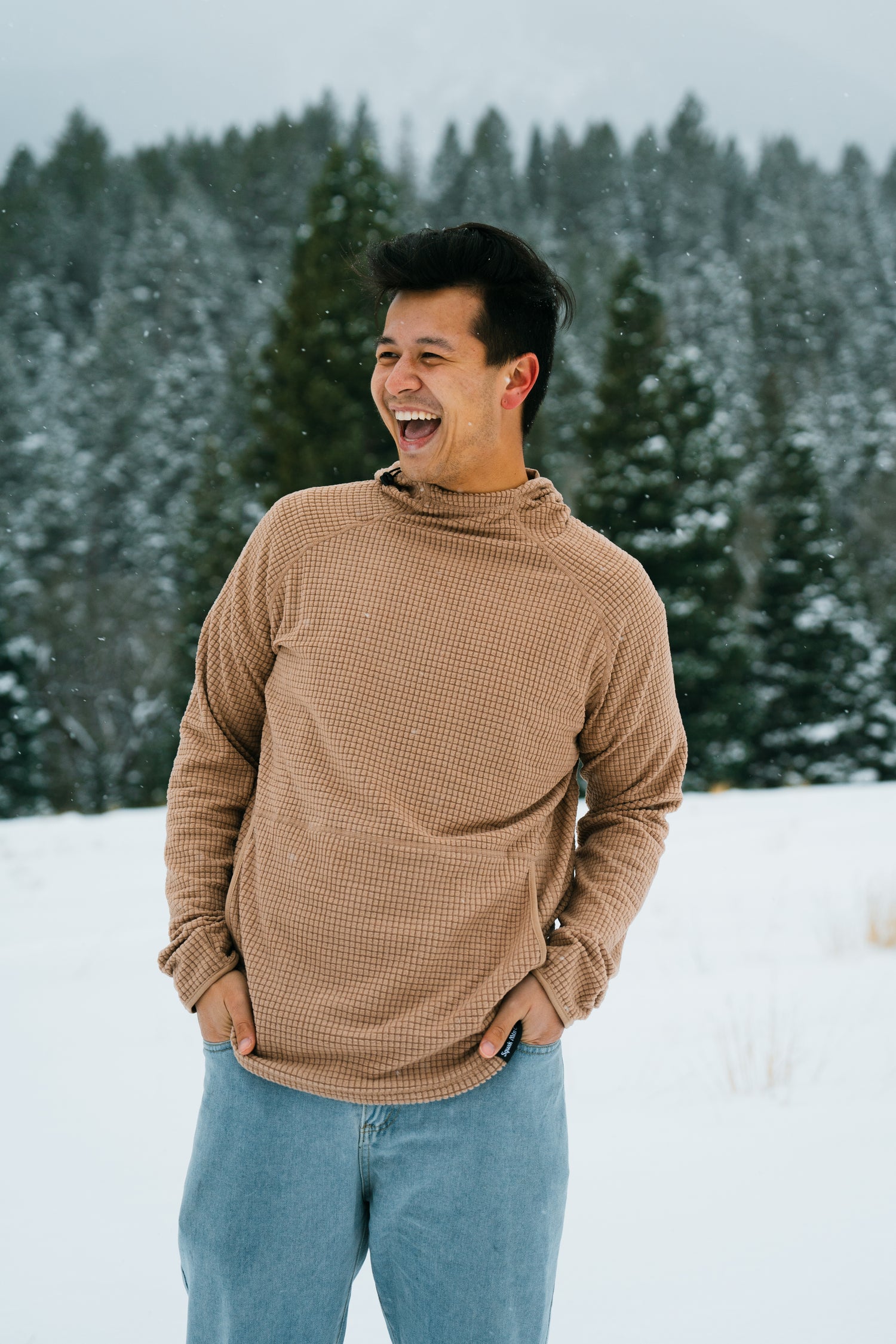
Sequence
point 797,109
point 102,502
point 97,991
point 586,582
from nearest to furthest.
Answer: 1. point 586,582
2. point 97,991
3. point 102,502
4. point 797,109

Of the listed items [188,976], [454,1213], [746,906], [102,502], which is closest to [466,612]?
[188,976]

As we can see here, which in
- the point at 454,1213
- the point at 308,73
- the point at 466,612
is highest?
the point at 308,73

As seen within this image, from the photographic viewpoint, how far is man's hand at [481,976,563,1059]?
1.33m

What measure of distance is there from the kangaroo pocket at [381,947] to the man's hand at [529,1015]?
0.07 ft

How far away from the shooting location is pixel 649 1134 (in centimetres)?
292

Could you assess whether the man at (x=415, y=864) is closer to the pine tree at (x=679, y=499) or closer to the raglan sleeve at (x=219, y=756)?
the raglan sleeve at (x=219, y=756)

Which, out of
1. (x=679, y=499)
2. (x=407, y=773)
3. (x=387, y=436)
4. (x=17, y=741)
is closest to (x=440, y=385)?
(x=407, y=773)

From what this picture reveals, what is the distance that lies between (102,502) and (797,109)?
136 feet

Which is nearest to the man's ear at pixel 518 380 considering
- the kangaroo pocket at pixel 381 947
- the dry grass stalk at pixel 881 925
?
the kangaroo pocket at pixel 381 947

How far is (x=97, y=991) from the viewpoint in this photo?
3928 millimetres

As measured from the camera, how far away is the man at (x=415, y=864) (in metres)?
1.32

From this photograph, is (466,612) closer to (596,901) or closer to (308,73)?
(596,901)

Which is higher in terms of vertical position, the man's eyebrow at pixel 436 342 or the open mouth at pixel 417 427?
the man's eyebrow at pixel 436 342

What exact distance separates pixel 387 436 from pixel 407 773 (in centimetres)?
1470
